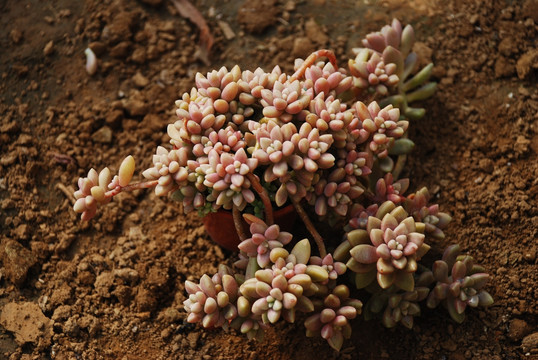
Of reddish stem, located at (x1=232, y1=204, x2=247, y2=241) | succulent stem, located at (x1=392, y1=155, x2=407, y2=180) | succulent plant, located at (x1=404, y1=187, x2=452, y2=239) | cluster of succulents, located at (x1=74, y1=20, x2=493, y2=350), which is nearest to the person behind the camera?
cluster of succulents, located at (x1=74, y1=20, x2=493, y2=350)

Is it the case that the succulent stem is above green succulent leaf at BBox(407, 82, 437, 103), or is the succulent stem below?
below

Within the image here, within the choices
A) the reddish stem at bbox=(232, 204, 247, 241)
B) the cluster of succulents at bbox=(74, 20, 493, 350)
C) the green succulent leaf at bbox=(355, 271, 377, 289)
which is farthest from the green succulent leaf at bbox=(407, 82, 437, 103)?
the reddish stem at bbox=(232, 204, 247, 241)

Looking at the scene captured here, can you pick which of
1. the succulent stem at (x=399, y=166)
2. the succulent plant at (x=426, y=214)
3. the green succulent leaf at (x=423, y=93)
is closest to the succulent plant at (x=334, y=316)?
the succulent plant at (x=426, y=214)

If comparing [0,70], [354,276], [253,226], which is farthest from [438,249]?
[0,70]

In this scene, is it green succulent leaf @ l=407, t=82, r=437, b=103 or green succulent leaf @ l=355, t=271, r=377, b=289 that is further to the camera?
green succulent leaf @ l=407, t=82, r=437, b=103

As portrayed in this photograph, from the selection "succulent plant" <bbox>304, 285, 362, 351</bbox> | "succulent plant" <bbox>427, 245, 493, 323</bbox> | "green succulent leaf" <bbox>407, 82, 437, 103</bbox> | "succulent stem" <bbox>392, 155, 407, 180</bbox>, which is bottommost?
"succulent plant" <bbox>427, 245, 493, 323</bbox>

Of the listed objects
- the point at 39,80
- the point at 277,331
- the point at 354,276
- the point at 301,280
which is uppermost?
the point at 39,80

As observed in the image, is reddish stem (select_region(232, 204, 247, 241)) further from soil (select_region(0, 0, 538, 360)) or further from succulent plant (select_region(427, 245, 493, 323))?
succulent plant (select_region(427, 245, 493, 323))

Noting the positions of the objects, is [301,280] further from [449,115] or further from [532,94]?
[532,94]
